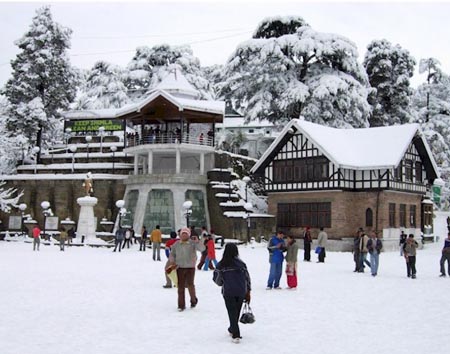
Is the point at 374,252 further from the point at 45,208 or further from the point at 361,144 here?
the point at 45,208

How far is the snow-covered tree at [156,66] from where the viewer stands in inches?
2579

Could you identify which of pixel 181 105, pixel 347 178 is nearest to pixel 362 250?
pixel 347 178

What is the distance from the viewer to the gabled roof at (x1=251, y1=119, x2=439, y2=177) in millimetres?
35625

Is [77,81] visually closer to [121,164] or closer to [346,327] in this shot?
[121,164]

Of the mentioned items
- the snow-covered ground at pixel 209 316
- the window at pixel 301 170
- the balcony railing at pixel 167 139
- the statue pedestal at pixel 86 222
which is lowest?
the snow-covered ground at pixel 209 316

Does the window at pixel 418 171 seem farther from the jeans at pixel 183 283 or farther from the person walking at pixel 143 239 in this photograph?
the jeans at pixel 183 283

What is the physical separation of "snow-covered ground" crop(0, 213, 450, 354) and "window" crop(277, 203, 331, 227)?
59.6 ft

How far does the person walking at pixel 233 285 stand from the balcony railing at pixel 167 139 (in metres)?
34.3

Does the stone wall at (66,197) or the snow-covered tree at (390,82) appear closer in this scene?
the stone wall at (66,197)

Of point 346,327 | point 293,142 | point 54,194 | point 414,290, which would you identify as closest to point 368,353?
point 346,327

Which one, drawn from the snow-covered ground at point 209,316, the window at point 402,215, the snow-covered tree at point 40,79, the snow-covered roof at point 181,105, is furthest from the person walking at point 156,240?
the snow-covered tree at point 40,79

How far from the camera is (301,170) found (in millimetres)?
38438

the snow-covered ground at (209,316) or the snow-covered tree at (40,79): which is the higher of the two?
the snow-covered tree at (40,79)

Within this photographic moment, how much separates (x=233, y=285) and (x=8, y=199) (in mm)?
37656
